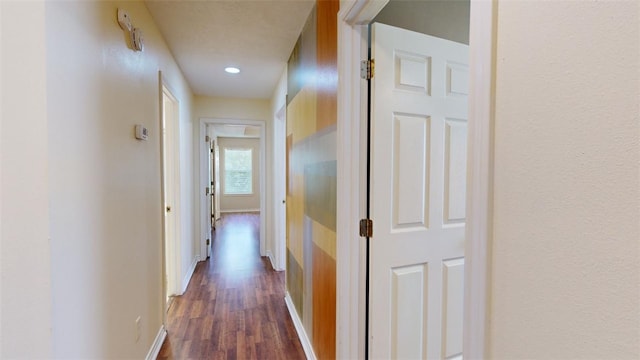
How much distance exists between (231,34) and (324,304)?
6.84 feet

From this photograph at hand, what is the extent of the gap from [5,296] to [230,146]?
873cm

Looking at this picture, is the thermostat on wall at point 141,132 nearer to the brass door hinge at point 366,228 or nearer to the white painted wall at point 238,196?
the brass door hinge at point 366,228

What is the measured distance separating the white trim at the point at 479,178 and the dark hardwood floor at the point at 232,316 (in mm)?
1809

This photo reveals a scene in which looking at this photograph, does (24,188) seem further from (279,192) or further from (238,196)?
(238,196)

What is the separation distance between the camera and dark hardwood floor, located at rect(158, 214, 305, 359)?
2.19m

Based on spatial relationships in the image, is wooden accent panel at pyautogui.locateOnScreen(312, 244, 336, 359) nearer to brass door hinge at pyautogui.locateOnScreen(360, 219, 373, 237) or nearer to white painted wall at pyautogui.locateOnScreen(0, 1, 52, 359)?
brass door hinge at pyautogui.locateOnScreen(360, 219, 373, 237)

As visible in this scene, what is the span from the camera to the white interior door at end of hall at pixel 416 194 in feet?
4.53

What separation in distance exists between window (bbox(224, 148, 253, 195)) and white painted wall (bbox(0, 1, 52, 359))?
8.63m

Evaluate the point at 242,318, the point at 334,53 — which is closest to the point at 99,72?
the point at 334,53

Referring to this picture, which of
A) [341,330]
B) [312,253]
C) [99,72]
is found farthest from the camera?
[312,253]

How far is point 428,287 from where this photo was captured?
1490mm

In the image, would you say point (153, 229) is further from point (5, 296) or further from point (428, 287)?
point (428, 287)

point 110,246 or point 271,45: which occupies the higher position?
point 271,45

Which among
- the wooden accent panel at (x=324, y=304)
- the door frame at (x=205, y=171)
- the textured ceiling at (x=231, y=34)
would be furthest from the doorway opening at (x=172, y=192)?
the wooden accent panel at (x=324, y=304)
